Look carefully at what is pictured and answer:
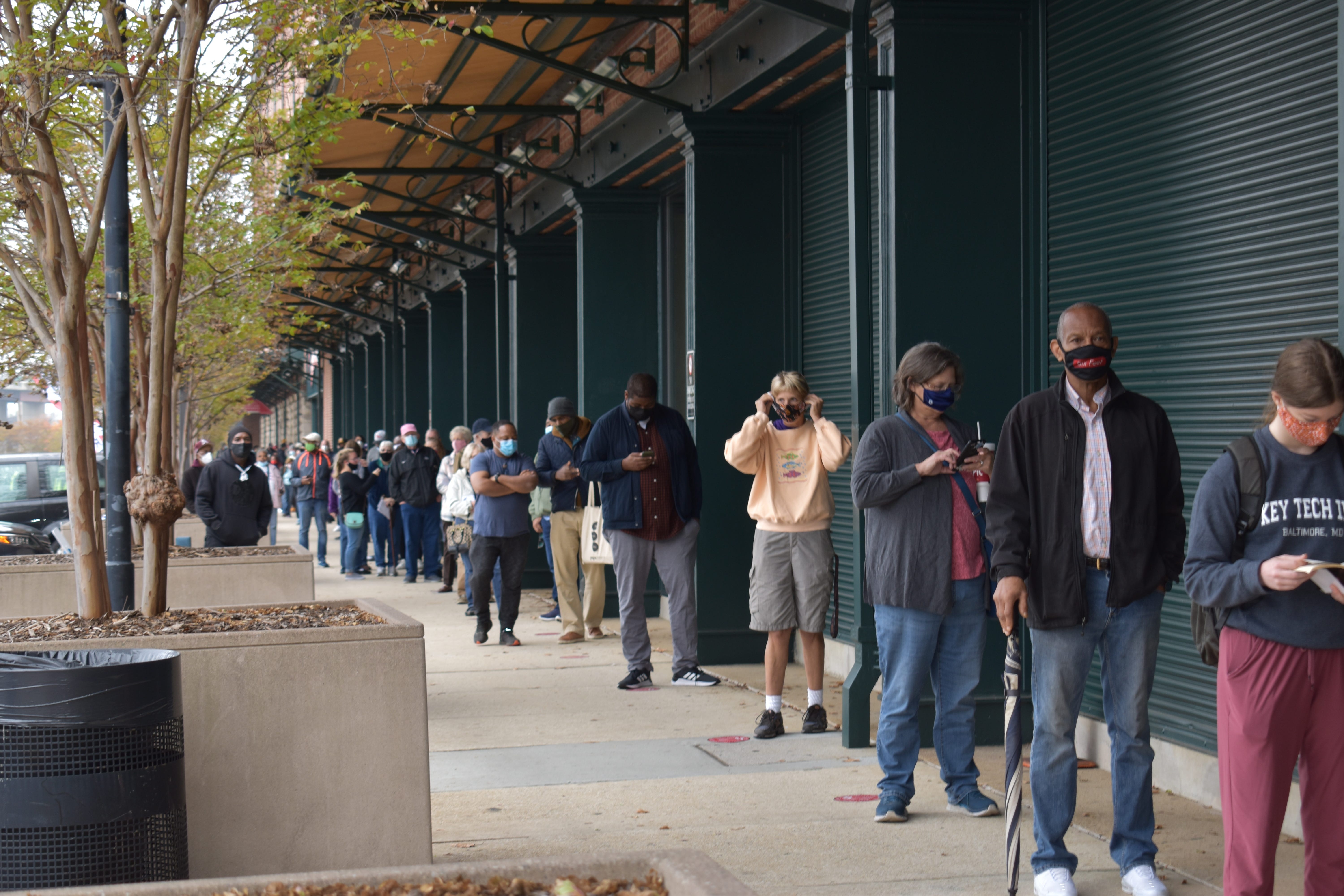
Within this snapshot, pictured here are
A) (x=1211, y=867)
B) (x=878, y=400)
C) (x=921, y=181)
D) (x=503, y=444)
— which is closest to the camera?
(x=1211, y=867)

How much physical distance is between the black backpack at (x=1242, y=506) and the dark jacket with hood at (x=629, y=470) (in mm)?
5742

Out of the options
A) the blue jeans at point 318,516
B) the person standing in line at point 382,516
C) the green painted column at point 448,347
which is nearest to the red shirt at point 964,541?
the person standing in line at point 382,516

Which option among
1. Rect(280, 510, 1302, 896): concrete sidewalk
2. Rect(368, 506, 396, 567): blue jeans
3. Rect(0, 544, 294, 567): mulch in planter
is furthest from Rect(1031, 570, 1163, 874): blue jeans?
Rect(368, 506, 396, 567): blue jeans

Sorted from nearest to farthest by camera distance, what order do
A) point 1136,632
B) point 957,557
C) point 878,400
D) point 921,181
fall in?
1. point 1136,632
2. point 957,557
3. point 921,181
4. point 878,400

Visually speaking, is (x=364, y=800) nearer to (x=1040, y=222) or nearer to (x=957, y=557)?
(x=957, y=557)

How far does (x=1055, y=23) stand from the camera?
7828mm

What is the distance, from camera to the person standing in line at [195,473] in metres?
14.6

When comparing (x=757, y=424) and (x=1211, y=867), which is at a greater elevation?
(x=757, y=424)

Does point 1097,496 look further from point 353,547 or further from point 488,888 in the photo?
point 353,547

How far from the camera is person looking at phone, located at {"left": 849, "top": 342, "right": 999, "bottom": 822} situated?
6.32m

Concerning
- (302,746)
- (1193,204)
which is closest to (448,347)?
(1193,204)

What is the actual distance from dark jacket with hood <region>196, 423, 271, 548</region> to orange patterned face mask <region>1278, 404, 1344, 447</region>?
10.3 m

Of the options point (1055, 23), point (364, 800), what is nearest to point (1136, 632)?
point (364, 800)

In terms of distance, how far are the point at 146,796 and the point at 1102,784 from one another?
4.58 metres
